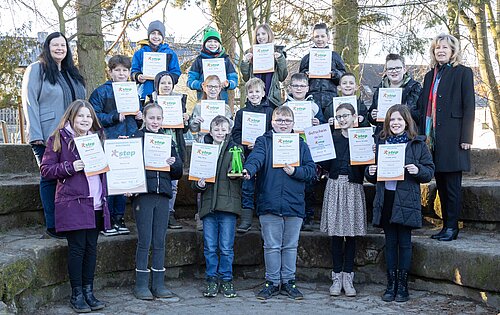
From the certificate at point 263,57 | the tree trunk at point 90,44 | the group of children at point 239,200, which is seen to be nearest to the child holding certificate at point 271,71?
the certificate at point 263,57

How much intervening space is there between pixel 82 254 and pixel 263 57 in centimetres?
291

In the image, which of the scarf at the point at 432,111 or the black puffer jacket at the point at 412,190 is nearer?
the black puffer jacket at the point at 412,190

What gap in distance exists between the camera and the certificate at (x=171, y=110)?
6.42 metres

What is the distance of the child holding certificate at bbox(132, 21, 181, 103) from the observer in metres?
6.83

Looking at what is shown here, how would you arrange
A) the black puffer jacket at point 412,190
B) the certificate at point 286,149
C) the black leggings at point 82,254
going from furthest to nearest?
the certificate at point 286,149
the black puffer jacket at point 412,190
the black leggings at point 82,254

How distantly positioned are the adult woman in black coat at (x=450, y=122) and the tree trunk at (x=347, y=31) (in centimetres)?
496

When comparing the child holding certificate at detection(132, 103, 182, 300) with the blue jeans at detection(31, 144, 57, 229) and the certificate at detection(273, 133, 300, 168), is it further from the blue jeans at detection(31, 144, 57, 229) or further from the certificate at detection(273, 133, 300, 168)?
the certificate at detection(273, 133, 300, 168)

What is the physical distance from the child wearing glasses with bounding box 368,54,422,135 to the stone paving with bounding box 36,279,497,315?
5.59 ft

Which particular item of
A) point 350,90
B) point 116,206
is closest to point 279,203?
point 350,90

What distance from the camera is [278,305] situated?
5621 millimetres

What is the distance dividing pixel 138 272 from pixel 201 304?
25.8 inches

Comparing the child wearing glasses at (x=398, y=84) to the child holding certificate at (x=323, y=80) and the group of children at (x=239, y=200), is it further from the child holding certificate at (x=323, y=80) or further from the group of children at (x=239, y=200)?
the child holding certificate at (x=323, y=80)

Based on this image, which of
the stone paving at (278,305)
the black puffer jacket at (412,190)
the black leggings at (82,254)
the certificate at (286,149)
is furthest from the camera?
the certificate at (286,149)

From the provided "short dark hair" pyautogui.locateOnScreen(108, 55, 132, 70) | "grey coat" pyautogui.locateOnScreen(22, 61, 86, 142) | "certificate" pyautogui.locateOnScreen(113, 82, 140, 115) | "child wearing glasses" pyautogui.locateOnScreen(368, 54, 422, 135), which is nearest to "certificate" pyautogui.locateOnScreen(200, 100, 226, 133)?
"certificate" pyautogui.locateOnScreen(113, 82, 140, 115)
